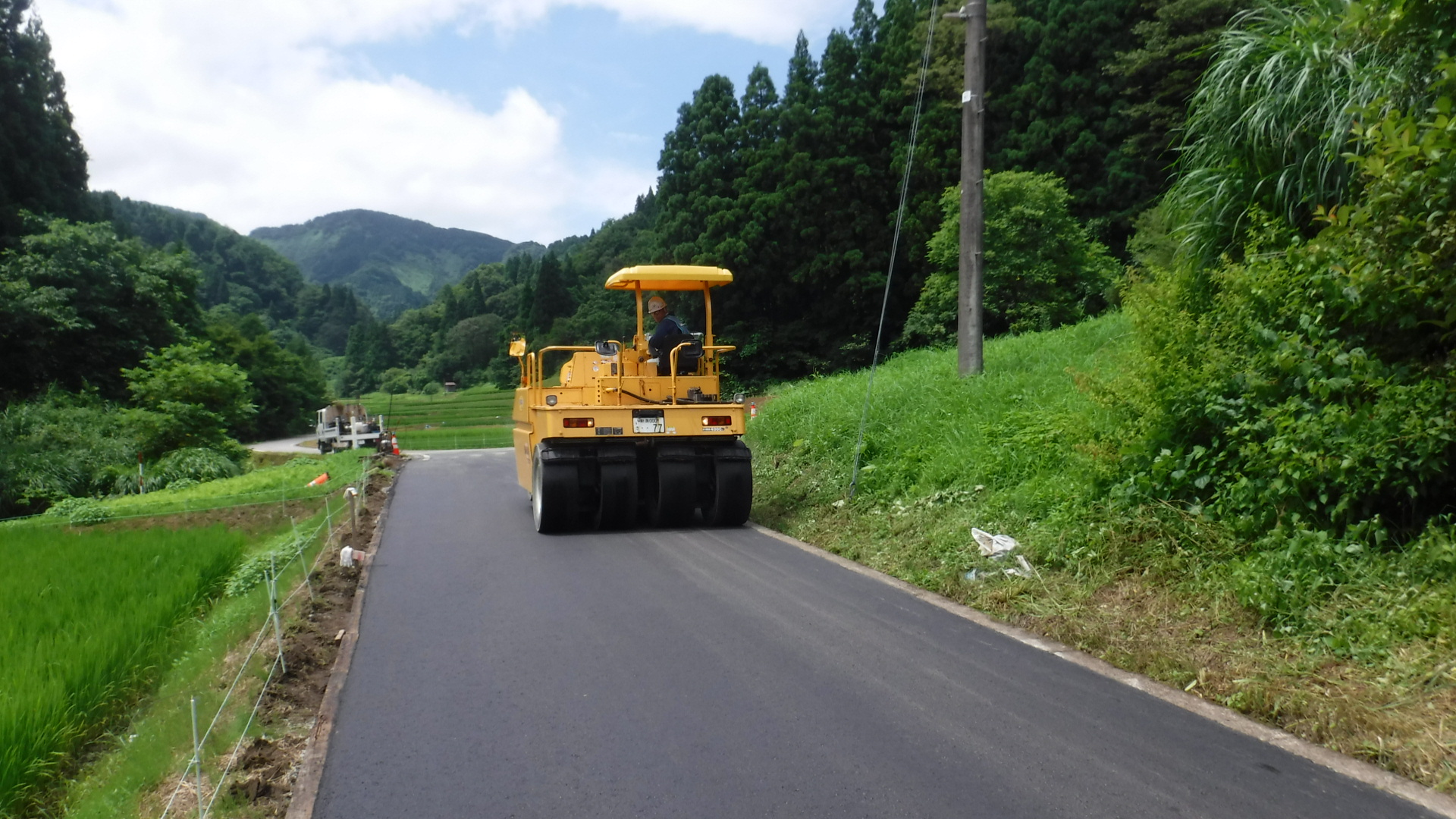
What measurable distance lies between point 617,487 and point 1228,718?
6.78 metres

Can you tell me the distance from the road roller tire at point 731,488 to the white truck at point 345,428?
28859 mm

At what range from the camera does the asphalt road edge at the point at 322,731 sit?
379 centimetres

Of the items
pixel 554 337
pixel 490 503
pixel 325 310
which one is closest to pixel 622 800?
pixel 490 503

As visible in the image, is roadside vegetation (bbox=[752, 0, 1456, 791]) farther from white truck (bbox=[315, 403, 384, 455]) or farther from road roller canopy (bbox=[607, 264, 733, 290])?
white truck (bbox=[315, 403, 384, 455])

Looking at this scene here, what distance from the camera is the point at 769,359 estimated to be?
33562 mm

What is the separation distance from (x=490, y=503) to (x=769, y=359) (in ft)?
67.0

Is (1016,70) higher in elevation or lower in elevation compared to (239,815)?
higher

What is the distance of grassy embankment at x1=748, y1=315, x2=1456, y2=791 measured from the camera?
4.23 metres

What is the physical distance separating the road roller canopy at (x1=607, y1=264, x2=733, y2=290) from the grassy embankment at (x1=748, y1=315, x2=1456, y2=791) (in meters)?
2.69

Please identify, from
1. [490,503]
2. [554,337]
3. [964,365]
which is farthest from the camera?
[554,337]

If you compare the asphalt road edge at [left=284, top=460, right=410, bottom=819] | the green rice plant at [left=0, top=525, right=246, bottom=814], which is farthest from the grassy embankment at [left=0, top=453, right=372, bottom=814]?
the asphalt road edge at [left=284, top=460, right=410, bottom=819]

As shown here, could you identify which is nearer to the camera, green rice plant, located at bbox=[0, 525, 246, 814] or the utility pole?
green rice plant, located at bbox=[0, 525, 246, 814]

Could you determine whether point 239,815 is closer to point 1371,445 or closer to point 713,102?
point 1371,445

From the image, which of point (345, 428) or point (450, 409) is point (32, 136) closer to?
point (345, 428)
